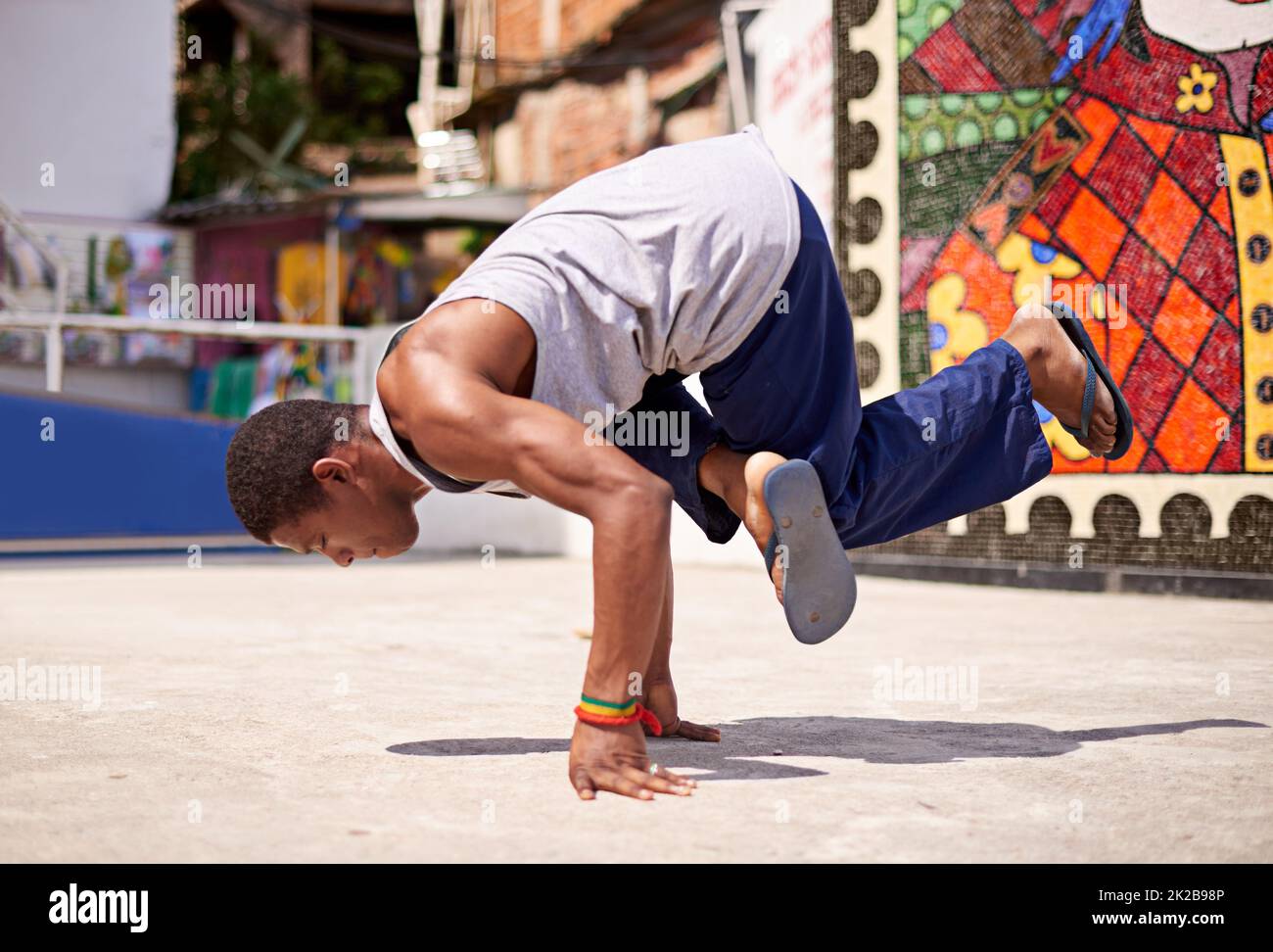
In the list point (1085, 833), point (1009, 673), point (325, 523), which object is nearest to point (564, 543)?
point (1009, 673)

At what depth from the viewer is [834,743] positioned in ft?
9.43

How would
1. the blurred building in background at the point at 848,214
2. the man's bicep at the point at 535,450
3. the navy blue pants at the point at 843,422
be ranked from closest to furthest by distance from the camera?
the man's bicep at the point at 535,450, the navy blue pants at the point at 843,422, the blurred building in background at the point at 848,214

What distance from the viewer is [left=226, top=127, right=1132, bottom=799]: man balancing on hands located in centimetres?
231

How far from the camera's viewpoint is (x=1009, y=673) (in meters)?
3.97

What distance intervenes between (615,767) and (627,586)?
318 millimetres

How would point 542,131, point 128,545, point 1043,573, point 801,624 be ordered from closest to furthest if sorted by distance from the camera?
point 801,624, point 1043,573, point 128,545, point 542,131

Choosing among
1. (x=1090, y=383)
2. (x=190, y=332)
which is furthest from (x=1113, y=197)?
(x=190, y=332)

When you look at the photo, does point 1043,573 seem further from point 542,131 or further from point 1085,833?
point 542,131

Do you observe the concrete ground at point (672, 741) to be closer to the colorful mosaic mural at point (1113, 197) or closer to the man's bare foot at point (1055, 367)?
the man's bare foot at point (1055, 367)

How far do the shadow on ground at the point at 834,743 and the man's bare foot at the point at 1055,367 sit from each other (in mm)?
722

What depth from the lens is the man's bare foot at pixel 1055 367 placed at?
312 cm

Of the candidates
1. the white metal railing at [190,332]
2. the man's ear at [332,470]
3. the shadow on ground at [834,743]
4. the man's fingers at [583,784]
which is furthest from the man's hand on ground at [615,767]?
the white metal railing at [190,332]
